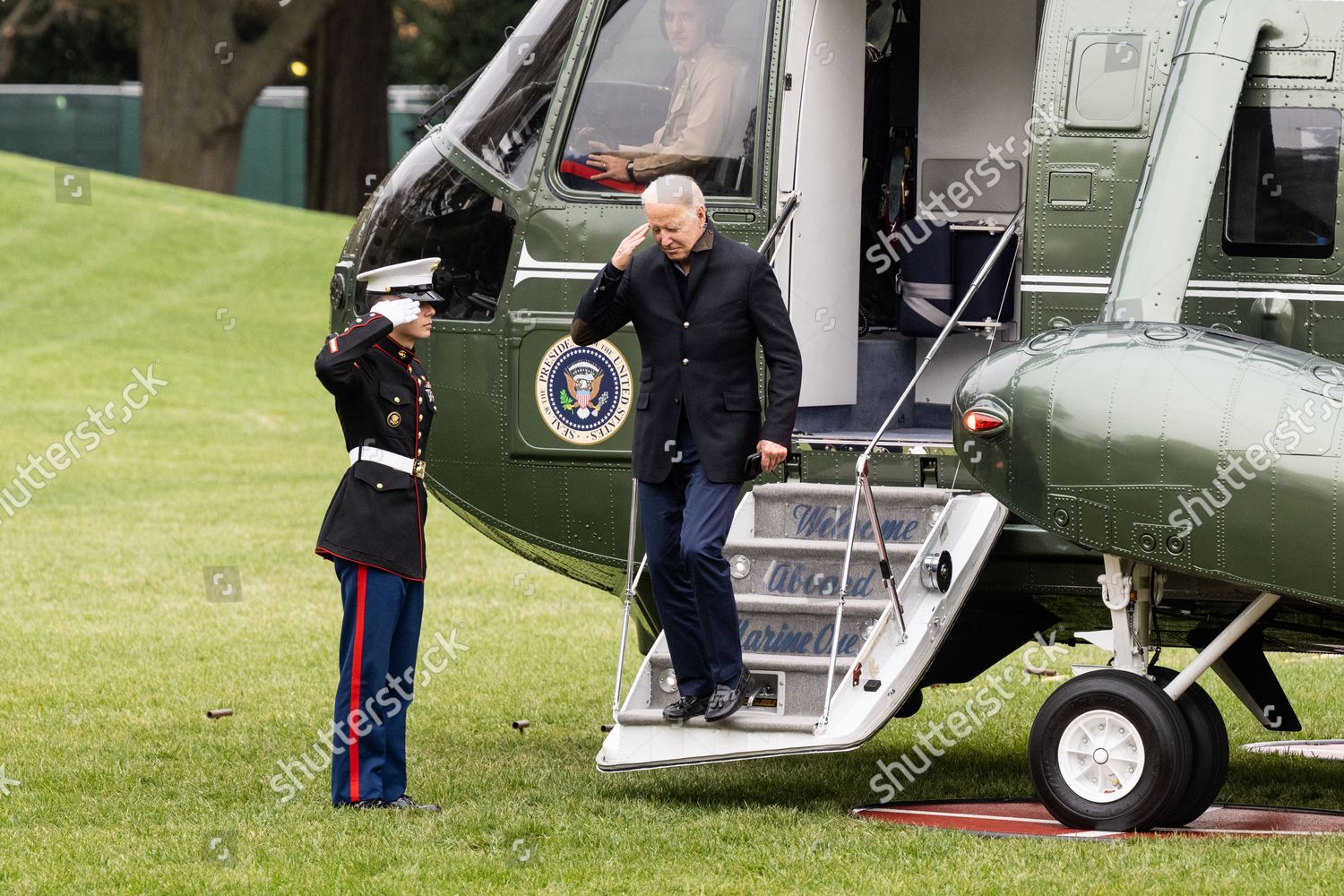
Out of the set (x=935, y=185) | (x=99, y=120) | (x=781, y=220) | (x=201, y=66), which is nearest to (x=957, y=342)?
(x=935, y=185)

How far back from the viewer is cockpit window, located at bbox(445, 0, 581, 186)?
321 inches

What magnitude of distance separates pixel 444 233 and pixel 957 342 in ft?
7.58

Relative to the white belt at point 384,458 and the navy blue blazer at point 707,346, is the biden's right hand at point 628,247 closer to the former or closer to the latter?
the navy blue blazer at point 707,346

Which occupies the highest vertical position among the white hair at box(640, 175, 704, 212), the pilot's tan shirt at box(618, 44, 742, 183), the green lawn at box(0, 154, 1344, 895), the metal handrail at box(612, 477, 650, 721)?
the pilot's tan shirt at box(618, 44, 742, 183)

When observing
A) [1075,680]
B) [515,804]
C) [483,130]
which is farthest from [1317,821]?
[483,130]

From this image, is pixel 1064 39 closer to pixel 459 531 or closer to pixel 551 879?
pixel 551 879

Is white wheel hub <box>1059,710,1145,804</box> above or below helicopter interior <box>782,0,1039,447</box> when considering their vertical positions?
below

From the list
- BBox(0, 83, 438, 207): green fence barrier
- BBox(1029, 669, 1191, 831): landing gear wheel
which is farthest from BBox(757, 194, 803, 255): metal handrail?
BBox(0, 83, 438, 207): green fence barrier

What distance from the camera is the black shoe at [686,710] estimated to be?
6914 millimetres

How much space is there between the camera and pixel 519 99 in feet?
27.0

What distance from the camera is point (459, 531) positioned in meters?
16.3

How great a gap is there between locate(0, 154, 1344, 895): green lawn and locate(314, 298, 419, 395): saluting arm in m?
1.52

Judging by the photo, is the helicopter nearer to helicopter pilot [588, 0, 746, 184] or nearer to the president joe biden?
helicopter pilot [588, 0, 746, 184]

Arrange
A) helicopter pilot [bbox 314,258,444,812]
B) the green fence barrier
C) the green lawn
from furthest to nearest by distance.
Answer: the green fence barrier < helicopter pilot [bbox 314,258,444,812] < the green lawn
